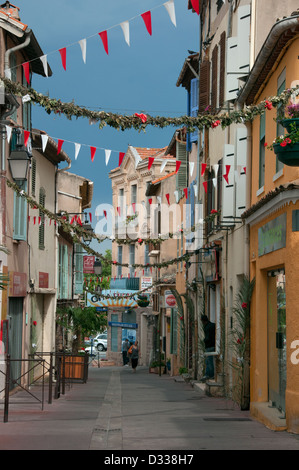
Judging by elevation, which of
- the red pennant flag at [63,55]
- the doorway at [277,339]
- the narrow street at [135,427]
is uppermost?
the red pennant flag at [63,55]

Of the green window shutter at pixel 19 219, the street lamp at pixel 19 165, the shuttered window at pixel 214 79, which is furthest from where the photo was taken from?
the shuttered window at pixel 214 79

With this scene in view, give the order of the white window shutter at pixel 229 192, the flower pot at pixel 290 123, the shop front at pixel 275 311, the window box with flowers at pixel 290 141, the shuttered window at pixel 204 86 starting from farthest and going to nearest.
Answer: the shuttered window at pixel 204 86 < the white window shutter at pixel 229 192 < the shop front at pixel 275 311 < the flower pot at pixel 290 123 < the window box with flowers at pixel 290 141

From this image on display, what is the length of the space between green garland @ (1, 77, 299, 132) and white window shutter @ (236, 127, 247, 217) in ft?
12.6

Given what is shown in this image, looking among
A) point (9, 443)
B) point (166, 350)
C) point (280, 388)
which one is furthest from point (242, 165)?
point (166, 350)

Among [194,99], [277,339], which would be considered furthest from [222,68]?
[277,339]

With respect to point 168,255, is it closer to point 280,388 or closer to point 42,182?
point 42,182

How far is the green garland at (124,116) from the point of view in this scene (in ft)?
37.3

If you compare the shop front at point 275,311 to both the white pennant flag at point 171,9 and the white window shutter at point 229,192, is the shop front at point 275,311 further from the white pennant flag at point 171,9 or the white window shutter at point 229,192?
the white pennant flag at point 171,9

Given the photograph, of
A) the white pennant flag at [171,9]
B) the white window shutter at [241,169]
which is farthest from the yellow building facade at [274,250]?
Answer: the white pennant flag at [171,9]

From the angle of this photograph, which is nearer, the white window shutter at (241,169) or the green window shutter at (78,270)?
the white window shutter at (241,169)

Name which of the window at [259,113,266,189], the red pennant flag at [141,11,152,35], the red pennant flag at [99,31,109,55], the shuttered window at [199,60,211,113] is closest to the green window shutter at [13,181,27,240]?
the shuttered window at [199,60,211,113]

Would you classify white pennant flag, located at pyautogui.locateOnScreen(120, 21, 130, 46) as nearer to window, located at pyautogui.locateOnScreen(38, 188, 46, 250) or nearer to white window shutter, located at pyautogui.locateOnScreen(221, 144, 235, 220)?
white window shutter, located at pyautogui.locateOnScreen(221, 144, 235, 220)

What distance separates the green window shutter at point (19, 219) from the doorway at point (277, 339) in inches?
308

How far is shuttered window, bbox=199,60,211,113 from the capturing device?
23250mm
